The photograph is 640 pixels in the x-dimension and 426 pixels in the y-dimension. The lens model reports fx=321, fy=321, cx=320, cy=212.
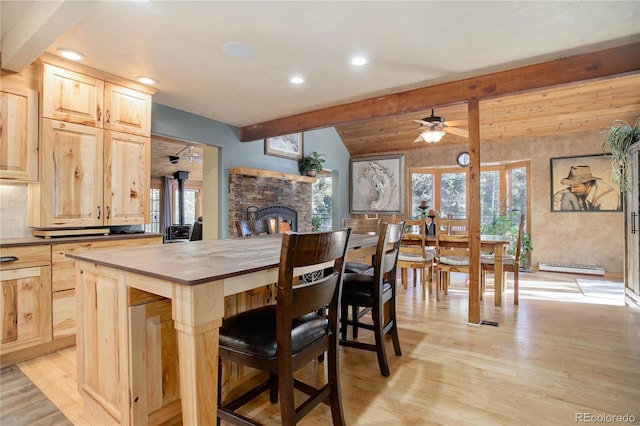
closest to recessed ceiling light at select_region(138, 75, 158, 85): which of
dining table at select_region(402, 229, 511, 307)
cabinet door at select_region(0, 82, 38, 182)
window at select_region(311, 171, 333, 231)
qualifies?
cabinet door at select_region(0, 82, 38, 182)

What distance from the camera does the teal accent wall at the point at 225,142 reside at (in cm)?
399

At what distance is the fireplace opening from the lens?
517 centimetres

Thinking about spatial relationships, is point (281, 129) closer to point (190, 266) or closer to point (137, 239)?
point (137, 239)

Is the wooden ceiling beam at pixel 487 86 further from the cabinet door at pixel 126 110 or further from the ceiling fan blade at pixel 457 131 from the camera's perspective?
the cabinet door at pixel 126 110

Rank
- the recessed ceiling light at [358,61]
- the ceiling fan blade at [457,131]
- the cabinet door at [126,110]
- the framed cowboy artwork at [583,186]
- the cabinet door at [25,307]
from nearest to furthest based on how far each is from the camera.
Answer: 1. the cabinet door at [25,307]
2. the recessed ceiling light at [358,61]
3. the cabinet door at [126,110]
4. the ceiling fan blade at [457,131]
5. the framed cowboy artwork at [583,186]

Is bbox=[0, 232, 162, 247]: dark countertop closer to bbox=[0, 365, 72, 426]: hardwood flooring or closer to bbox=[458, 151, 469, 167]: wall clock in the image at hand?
bbox=[0, 365, 72, 426]: hardwood flooring

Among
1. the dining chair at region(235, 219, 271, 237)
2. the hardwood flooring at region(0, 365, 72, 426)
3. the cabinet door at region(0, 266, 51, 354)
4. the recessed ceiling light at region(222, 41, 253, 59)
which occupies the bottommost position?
the hardwood flooring at region(0, 365, 72, 426)

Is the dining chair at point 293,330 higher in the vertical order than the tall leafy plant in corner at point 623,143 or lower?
lower

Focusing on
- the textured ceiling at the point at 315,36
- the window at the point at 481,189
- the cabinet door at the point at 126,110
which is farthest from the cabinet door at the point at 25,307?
the window at the point at 481,189

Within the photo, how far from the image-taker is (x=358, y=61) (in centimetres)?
277

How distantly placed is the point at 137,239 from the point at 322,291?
2374mm

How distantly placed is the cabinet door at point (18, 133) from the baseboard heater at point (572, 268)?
695cm

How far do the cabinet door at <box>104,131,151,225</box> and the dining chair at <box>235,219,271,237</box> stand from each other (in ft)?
3.64

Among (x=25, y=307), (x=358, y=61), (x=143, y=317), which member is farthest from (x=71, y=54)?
(x=143, y=317)
